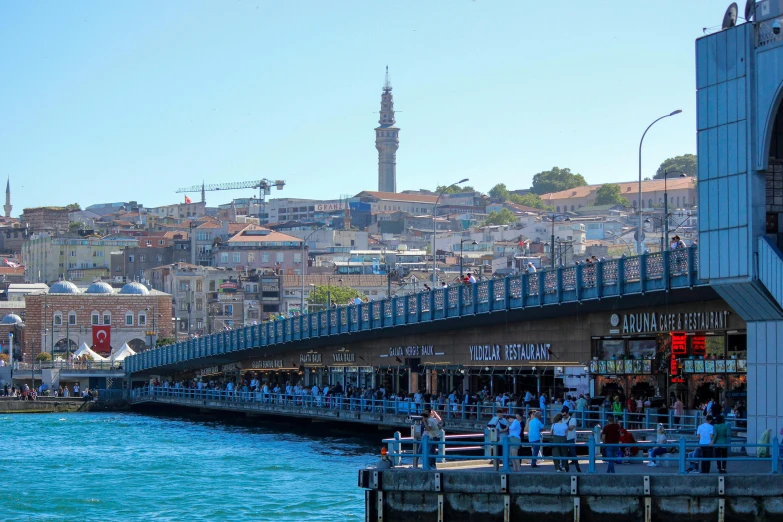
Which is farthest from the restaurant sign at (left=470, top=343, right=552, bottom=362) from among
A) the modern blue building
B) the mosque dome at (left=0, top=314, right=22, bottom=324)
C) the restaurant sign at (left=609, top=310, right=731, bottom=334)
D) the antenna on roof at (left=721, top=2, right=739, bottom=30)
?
the mosque dome at (left=0, top=314, right=22, bottom=324)

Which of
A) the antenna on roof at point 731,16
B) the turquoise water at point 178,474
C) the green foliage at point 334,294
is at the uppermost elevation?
the antenna on roof at point 731,16

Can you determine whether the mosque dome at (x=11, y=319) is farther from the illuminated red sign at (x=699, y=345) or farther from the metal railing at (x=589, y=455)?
the metal railing at (x=589, y=455)

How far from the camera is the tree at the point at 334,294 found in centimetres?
13136

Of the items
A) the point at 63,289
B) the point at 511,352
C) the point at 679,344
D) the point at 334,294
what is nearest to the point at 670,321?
the point at 679,344

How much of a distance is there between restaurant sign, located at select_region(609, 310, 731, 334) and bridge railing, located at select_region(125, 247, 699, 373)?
195 cm

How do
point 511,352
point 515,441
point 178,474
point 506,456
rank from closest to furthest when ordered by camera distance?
point 506,456
point 515,441
point 178,474
point 511,352

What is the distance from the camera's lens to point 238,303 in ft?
473

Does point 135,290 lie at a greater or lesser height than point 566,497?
greater

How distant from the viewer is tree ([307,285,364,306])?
13136 cm

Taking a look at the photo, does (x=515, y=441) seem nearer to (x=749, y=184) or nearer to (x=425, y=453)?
(x=425, y=453)

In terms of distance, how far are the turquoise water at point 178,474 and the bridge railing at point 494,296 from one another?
5125 mm

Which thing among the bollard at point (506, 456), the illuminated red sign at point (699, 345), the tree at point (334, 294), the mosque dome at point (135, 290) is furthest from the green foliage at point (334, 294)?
the bollard at point (506, 456)

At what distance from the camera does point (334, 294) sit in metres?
138

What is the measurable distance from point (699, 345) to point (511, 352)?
10853 mm
